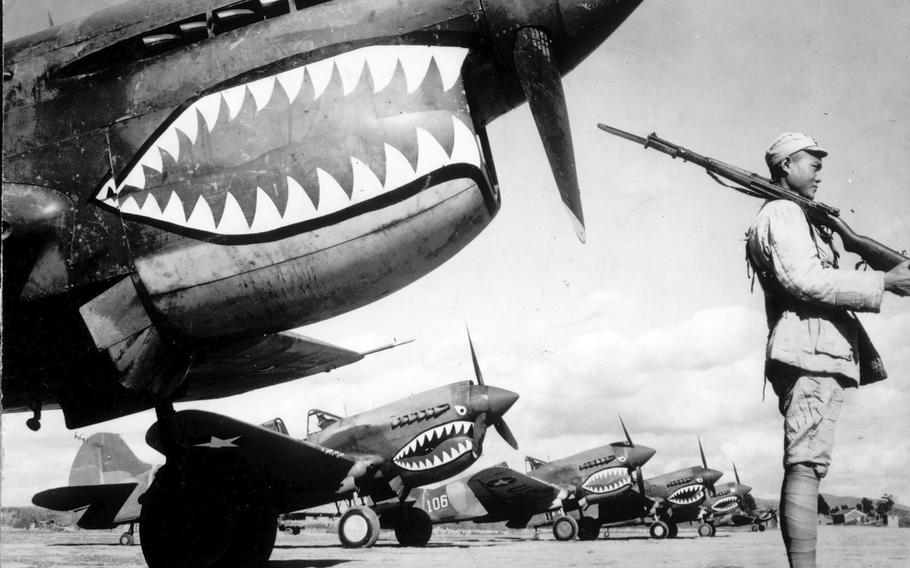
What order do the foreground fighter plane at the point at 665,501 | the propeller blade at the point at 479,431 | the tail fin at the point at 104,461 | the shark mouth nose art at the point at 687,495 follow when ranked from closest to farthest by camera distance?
the propeller blade at the point at 479,431 → the tail fin at the point at 104,461 → the foreground fighter plane at the point at 665,501 → the shark mouth nose art at the point at 687,495

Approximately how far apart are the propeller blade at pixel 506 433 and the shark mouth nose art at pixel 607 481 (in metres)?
5.72

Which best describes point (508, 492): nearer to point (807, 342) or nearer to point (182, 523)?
point (182, 523)

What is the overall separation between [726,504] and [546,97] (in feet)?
84.9

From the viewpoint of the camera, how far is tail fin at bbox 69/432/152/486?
1664 cm

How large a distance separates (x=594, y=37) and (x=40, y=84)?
7.26ft

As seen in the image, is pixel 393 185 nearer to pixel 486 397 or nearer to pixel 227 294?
pixel 227 294

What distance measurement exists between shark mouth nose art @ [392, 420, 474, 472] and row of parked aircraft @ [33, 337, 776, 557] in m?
0.02

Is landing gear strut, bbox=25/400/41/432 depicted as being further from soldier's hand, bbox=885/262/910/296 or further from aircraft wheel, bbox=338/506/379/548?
aircraft wheel, bbox=338/506/379/548

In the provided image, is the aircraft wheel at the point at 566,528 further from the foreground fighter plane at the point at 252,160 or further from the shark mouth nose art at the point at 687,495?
the foreground fighter plane at the point at 252,160

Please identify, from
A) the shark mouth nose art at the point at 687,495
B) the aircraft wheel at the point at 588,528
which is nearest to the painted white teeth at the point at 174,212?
the aircraft wheel at the point at 588,528

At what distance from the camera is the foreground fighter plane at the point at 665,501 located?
67.4 feet

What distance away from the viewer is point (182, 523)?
332 centimetres

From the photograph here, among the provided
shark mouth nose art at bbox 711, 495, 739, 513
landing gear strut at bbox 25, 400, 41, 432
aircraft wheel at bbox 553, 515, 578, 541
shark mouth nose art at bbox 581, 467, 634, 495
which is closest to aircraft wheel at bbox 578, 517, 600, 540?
aircraft wheel at bbox 553, 515, 578, 541

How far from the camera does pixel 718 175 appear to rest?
2.84 metres
